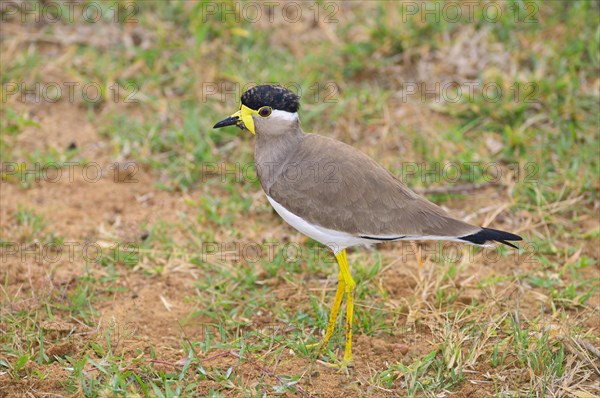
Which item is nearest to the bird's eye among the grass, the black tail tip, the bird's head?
the bird's head

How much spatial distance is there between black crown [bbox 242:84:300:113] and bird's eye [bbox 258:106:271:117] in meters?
0.02

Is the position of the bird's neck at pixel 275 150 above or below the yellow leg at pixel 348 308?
above

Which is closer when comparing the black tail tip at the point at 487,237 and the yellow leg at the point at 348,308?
the black tail tip at the point at 487,237

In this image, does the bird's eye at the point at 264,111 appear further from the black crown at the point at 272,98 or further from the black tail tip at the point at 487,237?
the black tail tip at the point at 487,237

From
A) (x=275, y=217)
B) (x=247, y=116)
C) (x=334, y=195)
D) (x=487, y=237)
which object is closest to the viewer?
(x=487, y=237)

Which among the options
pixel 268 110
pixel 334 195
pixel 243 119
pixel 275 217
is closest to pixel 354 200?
pixel 334 195

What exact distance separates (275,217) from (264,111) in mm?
1514

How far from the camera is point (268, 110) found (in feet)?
15.7

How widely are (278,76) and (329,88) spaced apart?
1.65 ft

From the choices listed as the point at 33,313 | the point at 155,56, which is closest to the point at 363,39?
the point at 155,56

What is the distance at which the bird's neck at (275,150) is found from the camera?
15.8ft

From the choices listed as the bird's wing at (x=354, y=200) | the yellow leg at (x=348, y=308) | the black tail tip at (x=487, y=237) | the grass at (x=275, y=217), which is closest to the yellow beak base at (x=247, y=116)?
the bird's wing at (x=354, y=200)

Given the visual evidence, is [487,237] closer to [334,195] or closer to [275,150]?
[334,195]

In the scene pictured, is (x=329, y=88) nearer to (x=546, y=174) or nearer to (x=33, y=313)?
(x=546, y=174)
